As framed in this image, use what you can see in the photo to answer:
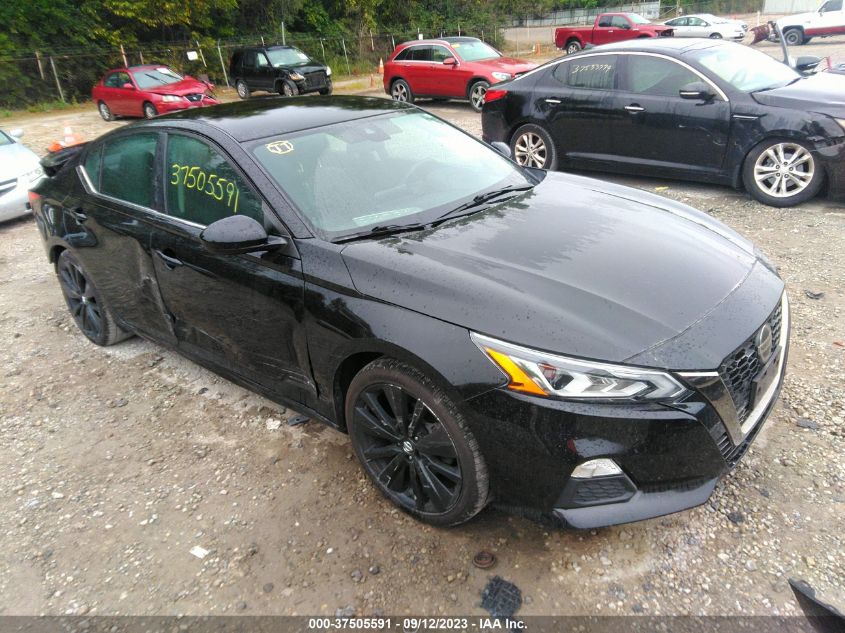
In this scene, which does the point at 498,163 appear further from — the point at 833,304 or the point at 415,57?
the point at 415,57

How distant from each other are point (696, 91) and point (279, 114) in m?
4.84

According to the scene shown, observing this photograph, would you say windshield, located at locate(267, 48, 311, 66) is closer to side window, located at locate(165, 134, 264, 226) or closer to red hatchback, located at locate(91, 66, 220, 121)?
red hatchback, located at locate(91, 66, 220, 121)

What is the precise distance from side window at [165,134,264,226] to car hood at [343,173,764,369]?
69cm

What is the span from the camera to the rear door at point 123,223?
11.8ft

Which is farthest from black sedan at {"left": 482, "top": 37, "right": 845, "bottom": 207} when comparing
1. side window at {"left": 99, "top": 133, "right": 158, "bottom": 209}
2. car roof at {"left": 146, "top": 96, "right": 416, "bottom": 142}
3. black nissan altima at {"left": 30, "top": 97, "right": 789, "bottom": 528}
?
side window at {"left": 99, "top": 133, "right": 158, "bottom": 209}

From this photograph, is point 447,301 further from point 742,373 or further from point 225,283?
point 225,283

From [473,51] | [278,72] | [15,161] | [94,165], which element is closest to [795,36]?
[473,51]

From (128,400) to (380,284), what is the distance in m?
2.23

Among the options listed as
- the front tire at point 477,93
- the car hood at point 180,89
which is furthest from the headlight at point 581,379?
the car hood at point 180,89

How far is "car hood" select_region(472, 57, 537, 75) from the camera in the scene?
14.1 meters

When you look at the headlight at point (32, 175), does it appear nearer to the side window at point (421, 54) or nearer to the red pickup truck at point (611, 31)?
the side window at point (421, 54)

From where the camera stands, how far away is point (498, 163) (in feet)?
12.3

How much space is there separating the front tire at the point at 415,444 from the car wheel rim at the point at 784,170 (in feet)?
17.5

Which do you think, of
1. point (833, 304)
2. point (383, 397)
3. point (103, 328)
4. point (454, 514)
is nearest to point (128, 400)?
point (103, 328)
